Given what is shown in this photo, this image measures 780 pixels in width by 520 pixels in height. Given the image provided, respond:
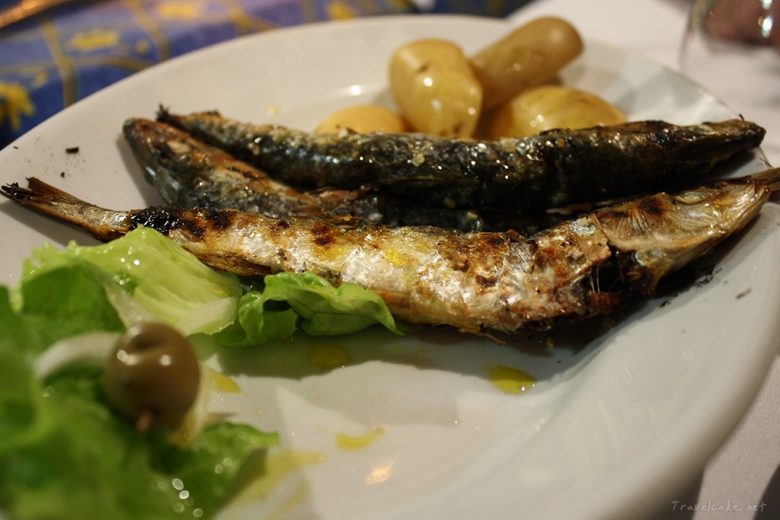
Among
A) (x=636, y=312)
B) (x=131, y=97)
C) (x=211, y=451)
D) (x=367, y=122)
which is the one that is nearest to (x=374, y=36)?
(x=367, y=122)

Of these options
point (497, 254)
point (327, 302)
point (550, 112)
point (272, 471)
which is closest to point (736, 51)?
point (550, 112)

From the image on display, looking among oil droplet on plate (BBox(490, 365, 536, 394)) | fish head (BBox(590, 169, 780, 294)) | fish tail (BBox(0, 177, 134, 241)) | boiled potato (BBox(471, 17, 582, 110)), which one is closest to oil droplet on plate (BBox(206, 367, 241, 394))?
fish tail (BBox(0, 177, 134, 241))

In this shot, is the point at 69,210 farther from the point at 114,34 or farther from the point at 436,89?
the point at 114,34

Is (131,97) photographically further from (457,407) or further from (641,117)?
(641,117)

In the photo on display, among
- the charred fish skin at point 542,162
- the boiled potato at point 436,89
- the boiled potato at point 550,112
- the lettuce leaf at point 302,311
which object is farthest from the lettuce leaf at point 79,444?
the boiled potato at point 550,112

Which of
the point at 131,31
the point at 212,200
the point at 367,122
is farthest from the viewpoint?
the point at 131,31

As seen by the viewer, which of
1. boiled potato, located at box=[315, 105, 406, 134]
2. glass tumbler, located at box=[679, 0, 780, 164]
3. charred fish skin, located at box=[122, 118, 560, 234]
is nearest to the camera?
charred fish skin, located at box=[122, 118, 560, 234]

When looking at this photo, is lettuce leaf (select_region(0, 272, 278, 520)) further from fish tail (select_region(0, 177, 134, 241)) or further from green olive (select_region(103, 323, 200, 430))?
fish tail (select_region(0, 177, 134, 241))
